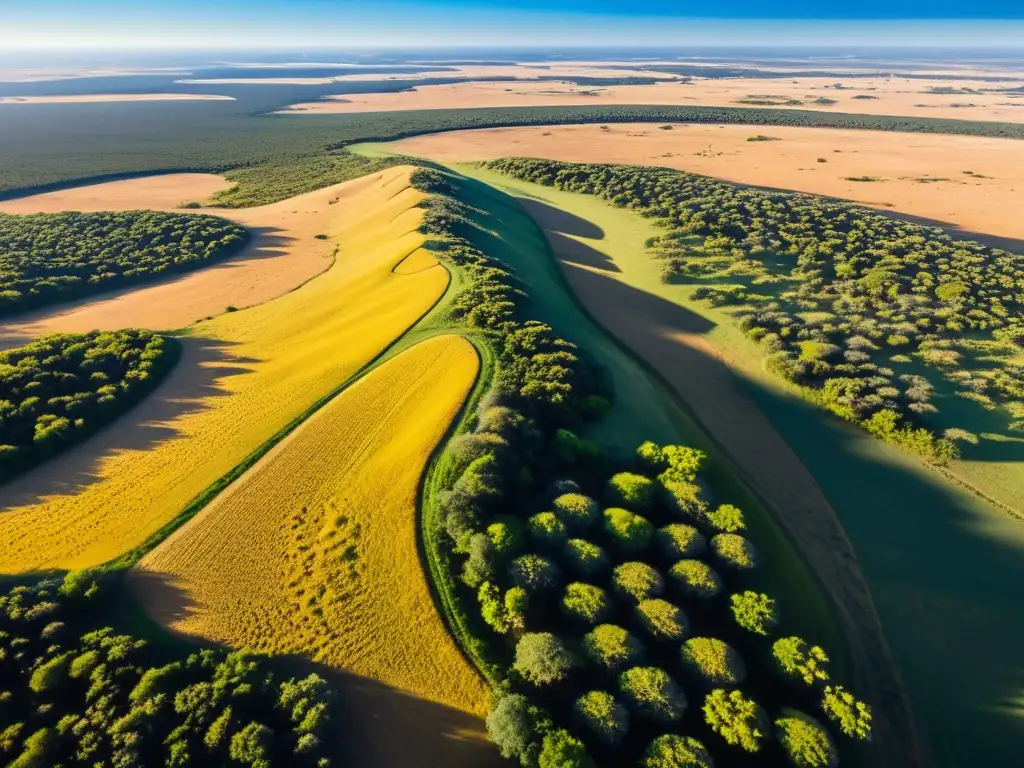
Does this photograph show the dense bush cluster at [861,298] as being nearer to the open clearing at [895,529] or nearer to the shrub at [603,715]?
the open clearing at [895,529]

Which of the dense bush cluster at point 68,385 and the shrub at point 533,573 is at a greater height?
the dense bush cluster at point 68,385

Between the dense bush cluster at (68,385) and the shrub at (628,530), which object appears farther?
the dense bush cluster at (68,385)

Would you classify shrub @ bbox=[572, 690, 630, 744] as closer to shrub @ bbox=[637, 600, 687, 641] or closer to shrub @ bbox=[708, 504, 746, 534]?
shrub @ bbox=[637, 600, 687, 641]

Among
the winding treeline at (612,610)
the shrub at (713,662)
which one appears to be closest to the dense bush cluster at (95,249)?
the winding treeline at (612,610)

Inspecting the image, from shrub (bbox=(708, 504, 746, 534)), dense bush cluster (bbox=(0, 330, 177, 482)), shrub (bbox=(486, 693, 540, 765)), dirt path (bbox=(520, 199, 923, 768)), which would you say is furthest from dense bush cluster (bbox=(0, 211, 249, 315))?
shrub (bbox=(708, 504, 746, 534))

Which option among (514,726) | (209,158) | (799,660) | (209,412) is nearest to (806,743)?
(799,660)

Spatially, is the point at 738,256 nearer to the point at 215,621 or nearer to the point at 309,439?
the point at 309,439
